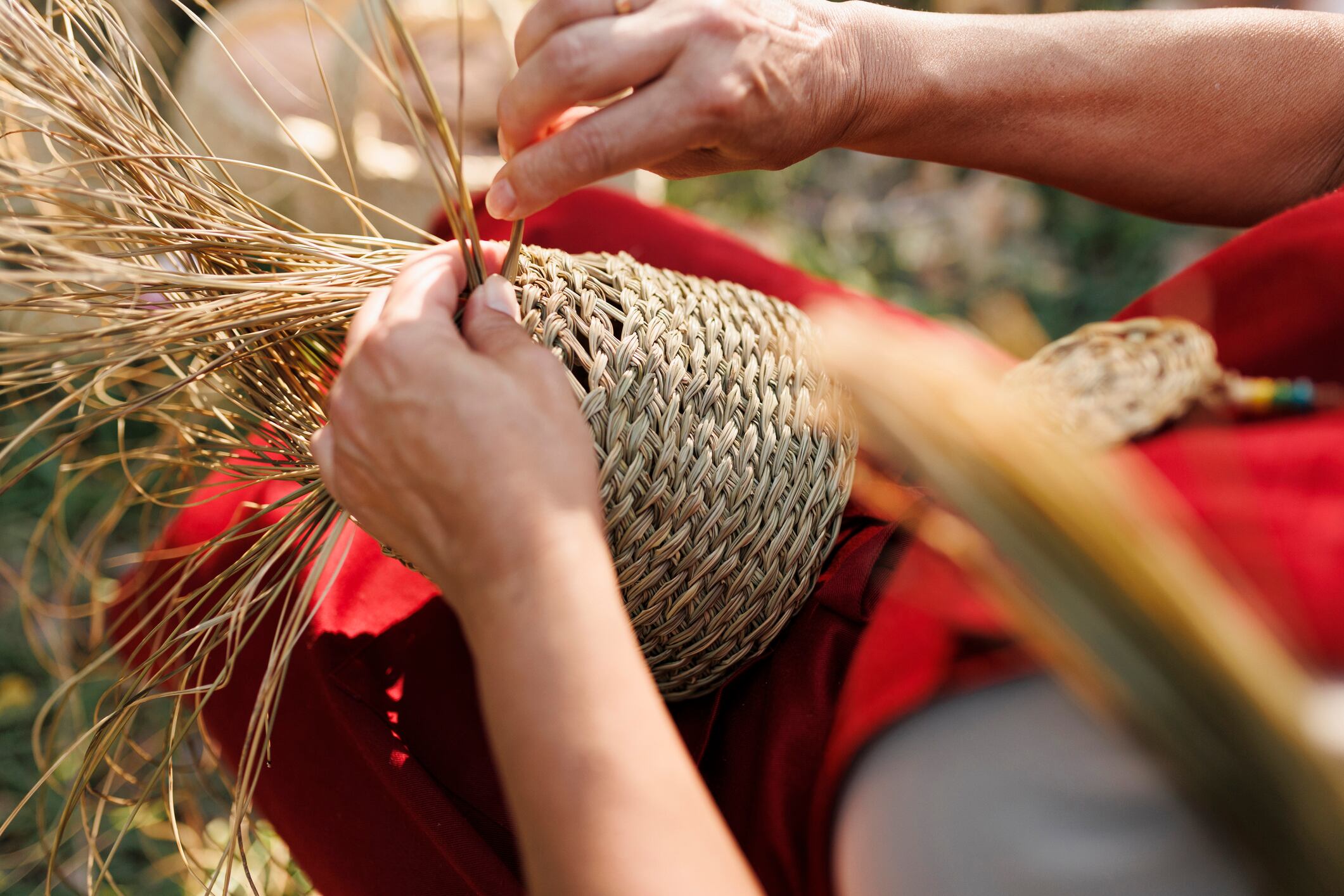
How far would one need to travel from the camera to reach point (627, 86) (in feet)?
1.93

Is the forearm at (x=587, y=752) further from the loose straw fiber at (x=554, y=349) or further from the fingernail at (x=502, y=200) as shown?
the fingernail at (x=502, y=200)

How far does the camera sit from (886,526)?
2.32 ft

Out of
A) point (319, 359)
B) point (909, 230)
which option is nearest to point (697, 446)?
point (319, 359)

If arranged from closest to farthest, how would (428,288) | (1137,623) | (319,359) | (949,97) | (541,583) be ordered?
(1137,623) < (541,583) < (428,288) < (319,359) < (949,97)

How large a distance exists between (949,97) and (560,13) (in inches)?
15.7

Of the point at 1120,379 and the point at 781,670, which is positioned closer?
the point at 1120,379

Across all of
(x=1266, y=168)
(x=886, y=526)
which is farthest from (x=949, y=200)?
(x=886, y=526)

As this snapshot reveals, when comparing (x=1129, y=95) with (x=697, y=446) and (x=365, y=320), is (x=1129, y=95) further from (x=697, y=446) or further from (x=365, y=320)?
(x=365, y=320)

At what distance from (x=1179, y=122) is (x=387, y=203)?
125 centimetres

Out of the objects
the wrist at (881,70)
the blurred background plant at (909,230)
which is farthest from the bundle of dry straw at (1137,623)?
the blurred background plant at (909,230)

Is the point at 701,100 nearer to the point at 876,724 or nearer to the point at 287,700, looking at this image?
the point at 876,724

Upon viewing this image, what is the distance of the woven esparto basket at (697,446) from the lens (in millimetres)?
554

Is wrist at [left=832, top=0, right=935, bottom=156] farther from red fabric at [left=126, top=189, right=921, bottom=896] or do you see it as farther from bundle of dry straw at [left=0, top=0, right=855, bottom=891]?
red fabric at [left=126, top=189, right=921, bottom=896]

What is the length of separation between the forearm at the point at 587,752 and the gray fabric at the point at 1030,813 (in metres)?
0.09
